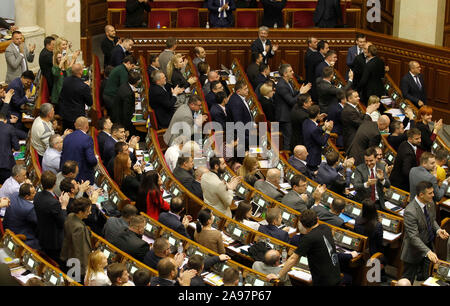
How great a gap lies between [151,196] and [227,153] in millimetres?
2428

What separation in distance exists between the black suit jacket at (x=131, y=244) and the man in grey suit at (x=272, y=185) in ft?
6.12

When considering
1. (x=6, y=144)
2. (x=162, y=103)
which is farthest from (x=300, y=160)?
(x=6, y=144)

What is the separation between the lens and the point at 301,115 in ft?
35.4

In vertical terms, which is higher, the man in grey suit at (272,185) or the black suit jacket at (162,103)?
the black suit jacket at (162,103)

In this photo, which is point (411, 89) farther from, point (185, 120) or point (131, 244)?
point (131, 244)

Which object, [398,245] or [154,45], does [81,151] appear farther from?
[154,45]

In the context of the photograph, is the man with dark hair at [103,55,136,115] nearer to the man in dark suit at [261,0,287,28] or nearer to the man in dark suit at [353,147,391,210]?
the man in dark suit at [261,0,287,28]

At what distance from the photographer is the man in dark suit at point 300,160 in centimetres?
993

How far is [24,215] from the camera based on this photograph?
8281 mm

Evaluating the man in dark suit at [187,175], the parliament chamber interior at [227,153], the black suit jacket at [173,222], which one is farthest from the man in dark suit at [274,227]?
the man in dark suit at [187,175]

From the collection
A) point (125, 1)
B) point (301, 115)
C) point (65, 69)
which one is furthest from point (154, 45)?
point (301, 115)

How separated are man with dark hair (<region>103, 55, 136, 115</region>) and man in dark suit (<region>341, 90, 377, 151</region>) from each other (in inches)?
127

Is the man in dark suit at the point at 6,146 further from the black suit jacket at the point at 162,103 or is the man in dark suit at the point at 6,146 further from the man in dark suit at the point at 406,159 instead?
the man in dark suit at the point at 406,159

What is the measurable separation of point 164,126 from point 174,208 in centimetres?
371
